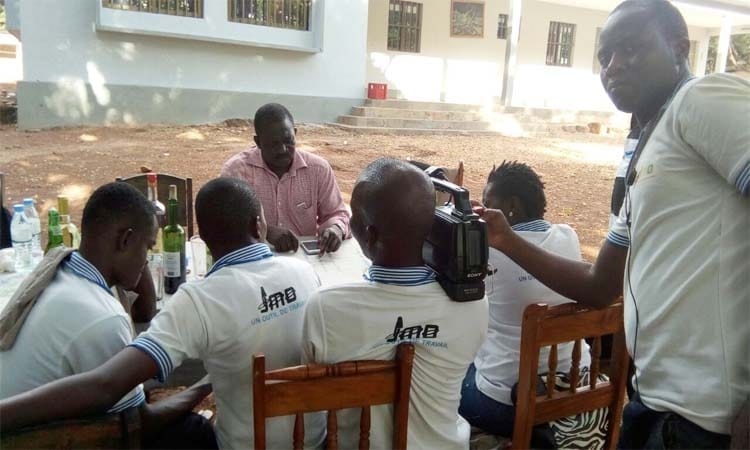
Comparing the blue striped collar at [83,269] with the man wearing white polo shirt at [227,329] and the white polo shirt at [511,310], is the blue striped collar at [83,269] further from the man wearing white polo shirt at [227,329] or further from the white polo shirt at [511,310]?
the white polo shirt at [511,310]

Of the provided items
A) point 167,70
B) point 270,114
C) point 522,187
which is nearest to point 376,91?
point 167,70

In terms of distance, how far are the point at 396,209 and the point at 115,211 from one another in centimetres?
83

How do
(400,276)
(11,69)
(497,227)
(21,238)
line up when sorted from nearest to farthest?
1. (400,276)
2. (497,227)
3. (21,238)
4. (11,69)

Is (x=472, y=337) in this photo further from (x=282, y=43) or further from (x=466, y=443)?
(x=282, y=43)

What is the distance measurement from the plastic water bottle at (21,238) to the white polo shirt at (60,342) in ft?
3.88

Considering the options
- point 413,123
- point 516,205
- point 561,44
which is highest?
point 561,44

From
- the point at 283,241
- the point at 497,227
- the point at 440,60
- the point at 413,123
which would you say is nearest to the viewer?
the point at 497,227

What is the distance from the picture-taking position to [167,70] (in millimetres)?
11844

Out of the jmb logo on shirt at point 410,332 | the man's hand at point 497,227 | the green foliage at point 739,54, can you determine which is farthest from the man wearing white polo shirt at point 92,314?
the green foliage at point 739,54

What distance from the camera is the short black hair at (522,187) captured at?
2.29 meters

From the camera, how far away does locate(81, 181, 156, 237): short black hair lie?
1.66 meters

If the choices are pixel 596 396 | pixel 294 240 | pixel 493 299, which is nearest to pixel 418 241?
pixel 493 299

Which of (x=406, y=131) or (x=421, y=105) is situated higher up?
(x=421, y=105)

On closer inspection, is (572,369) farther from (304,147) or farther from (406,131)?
(406,131)
